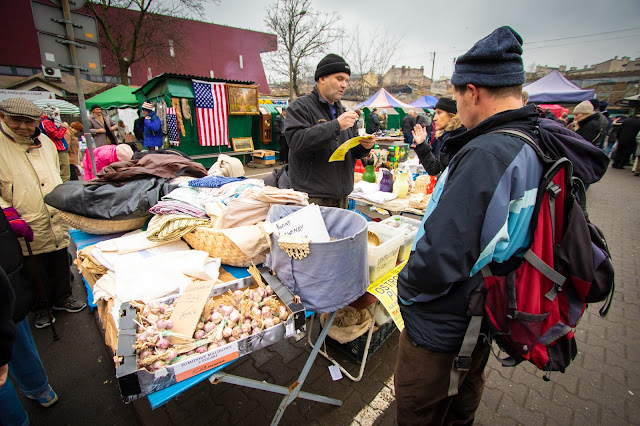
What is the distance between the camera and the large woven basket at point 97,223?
2152mm

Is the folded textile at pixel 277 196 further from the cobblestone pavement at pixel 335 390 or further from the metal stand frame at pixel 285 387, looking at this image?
the cobblestone pavement at pixel 335 390

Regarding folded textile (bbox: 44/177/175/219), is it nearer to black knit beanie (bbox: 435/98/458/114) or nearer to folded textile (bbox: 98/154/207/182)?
folded textile (bbox: 98/154/207/182)

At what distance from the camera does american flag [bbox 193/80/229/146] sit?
875 centimetres

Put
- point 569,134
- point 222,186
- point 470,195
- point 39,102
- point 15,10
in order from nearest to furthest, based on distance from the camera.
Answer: point 470,195 < point 569,134 < point 222,186 < point 39,102 < point 15,10

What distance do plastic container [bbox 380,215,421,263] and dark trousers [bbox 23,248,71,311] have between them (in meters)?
3.18

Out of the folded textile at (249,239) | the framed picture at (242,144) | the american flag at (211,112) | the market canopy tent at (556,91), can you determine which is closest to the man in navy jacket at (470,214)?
the folded textile at (249,239)

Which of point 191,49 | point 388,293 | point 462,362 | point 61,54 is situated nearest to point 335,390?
point 388,293

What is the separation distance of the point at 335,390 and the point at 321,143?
191 centimetres

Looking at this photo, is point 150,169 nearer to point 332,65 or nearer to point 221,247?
point 221,247

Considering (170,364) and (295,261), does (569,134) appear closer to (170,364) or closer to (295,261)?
(295,261)

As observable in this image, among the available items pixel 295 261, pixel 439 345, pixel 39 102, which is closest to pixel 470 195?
pixel 439 345

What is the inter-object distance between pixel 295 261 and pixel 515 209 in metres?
0.97

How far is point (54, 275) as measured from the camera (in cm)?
290

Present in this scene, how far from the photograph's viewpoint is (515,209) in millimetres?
1048
